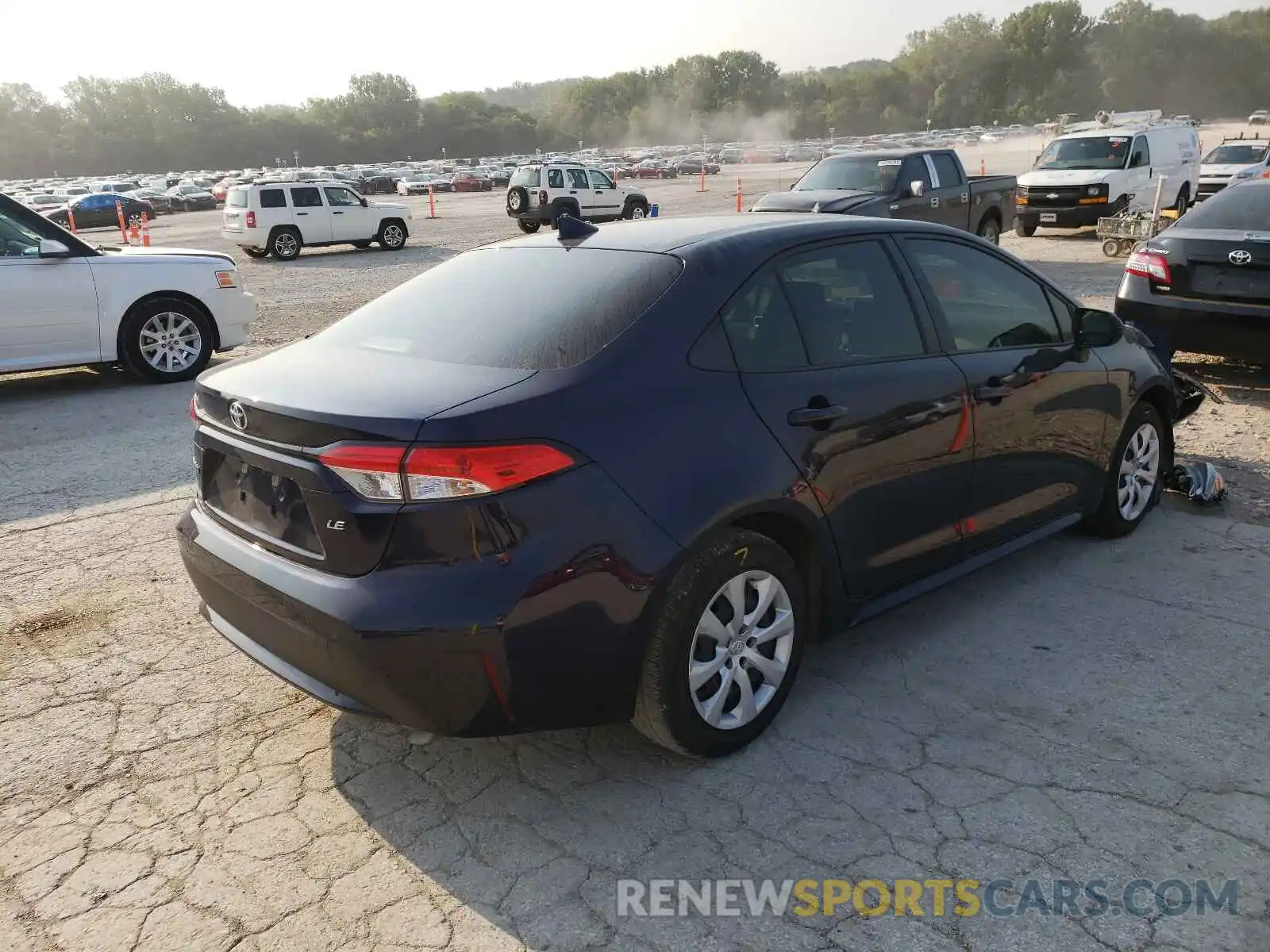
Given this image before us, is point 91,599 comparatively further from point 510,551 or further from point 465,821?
point 510,551

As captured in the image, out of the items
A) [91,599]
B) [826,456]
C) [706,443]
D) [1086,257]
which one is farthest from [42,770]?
[1086,257]

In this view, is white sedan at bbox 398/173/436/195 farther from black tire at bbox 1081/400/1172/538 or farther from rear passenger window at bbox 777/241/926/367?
rear passenger window at bbox 777/241/926/367

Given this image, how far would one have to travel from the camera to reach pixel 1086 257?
15.9 meters

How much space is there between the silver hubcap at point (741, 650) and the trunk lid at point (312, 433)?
0.93m

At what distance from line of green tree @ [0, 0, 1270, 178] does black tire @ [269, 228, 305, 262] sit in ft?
380

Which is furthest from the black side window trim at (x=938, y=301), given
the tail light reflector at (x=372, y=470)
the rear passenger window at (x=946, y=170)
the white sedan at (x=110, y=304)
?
the rear passenger window at (x=946, y=170)

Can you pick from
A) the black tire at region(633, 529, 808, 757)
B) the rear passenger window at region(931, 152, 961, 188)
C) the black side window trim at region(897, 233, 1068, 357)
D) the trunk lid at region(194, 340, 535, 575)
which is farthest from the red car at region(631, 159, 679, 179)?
the black tire at region(633, 529, 808, 757)

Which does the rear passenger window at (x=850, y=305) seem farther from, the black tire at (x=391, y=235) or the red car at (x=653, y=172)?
the red car at (x=653, y=172)

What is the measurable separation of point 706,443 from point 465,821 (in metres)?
1.28

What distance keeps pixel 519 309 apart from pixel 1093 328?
2.62 metres

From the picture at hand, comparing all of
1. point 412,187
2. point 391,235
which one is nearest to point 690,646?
point 391,235

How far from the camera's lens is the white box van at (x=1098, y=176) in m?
17.5

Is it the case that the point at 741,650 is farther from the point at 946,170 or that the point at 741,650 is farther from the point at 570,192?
the point at 570,192

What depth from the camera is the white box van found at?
57.4ft
